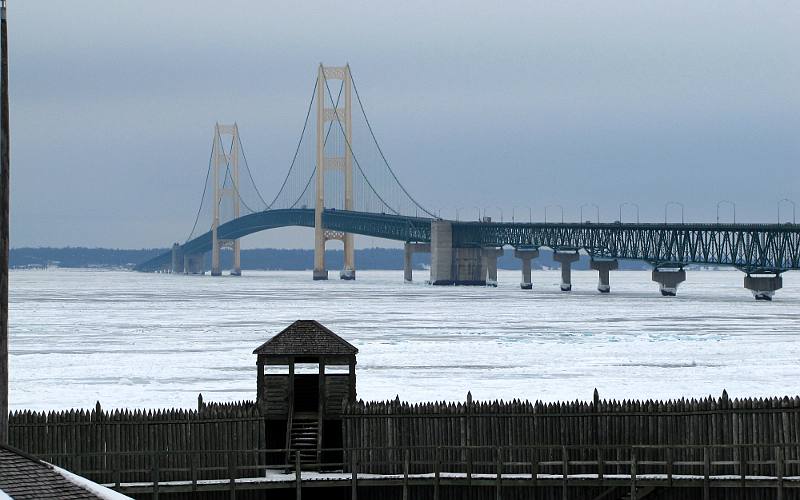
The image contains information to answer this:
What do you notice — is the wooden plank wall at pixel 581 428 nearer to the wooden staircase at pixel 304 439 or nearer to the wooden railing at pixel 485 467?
the wooden railing at pixel 485 467

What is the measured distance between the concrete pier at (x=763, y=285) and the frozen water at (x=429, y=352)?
124 feet

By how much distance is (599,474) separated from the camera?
23062 mm

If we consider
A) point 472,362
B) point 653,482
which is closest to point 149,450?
point 653,482

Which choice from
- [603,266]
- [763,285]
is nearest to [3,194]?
[763,285]

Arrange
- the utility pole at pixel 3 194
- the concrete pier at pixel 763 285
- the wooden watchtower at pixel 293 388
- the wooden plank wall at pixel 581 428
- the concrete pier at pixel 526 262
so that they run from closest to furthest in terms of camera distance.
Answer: the utility pole at pixel 3 194 < the wooden plank wall at pixel 581 428 < the wooden watchtower at pixel 293 388 < the concrete pier at pixel 763 285 < the concrete pier at pixel 526 262

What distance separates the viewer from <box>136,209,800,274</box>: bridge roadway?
149 metres

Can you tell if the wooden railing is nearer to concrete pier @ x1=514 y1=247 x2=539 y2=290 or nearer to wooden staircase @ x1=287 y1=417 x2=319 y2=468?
wooden staircase @ x1=287 y1=417 x2=319 y2=468

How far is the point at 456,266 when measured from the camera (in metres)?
198

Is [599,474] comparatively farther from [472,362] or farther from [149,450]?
[472,362]

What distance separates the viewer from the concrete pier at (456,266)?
193375 mm

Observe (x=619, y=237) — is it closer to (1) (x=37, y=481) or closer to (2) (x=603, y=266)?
(2) (x=603, y=266)

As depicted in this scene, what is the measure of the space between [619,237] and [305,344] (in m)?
153

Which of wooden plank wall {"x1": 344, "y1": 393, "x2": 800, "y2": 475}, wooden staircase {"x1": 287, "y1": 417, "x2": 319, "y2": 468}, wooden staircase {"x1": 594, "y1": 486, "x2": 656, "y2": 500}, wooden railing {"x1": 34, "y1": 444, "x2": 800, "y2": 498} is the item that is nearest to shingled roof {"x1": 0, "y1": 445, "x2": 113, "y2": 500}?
wooden railing {"x1": 34, "y1": 444, "x2": 800, "y2": 498}

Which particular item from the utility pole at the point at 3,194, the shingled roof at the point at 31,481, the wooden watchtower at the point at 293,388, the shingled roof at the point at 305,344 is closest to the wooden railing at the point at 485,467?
the wooden watchtower at the point at 293,388
